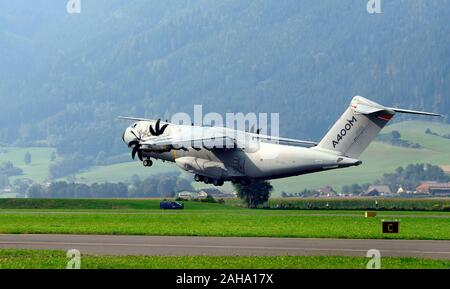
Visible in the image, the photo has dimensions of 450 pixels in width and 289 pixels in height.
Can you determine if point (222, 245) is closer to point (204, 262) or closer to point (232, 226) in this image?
point (204, 262)

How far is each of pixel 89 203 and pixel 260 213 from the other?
36477mm

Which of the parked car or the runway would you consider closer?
the runway

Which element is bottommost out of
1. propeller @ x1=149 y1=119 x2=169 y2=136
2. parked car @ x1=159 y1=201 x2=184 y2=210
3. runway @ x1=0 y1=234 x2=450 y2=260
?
runway @ x1=0 y1=234 x2=450 y2=260

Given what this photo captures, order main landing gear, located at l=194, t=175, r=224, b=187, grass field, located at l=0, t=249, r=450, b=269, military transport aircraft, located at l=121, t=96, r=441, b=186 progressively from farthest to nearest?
main landing gear, located at l=194, t=175, r=224, b=187, military transport aircraft, located at l=121, t=96, r=441, b=186, grass field, located at l=0, t=249, r=450, b=269

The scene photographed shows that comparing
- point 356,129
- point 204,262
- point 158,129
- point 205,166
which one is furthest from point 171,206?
point 204,262

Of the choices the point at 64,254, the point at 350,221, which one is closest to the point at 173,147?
the point at 350,221

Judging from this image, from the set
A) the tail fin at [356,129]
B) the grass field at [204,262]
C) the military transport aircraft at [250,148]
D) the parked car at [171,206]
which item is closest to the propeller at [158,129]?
the military transport aircraft at [250,148]

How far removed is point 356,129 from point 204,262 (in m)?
53.4

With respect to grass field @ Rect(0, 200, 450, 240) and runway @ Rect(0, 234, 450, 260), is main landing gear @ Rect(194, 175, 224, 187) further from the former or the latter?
runway @ Rect(0, 234, 450, 260)

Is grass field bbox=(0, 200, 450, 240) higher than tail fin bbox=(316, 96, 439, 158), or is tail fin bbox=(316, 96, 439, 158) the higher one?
tail fin bbox=(316, 96, 439, 158)

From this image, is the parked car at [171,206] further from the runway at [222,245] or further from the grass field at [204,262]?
the grass field at [204,262]

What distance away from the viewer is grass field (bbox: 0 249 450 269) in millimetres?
45031

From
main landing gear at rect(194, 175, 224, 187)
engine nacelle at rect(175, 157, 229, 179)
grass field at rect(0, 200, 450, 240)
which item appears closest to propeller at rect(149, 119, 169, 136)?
engine nacelle at rect(175, 157, 229, 179)

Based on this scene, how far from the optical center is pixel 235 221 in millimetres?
86875
